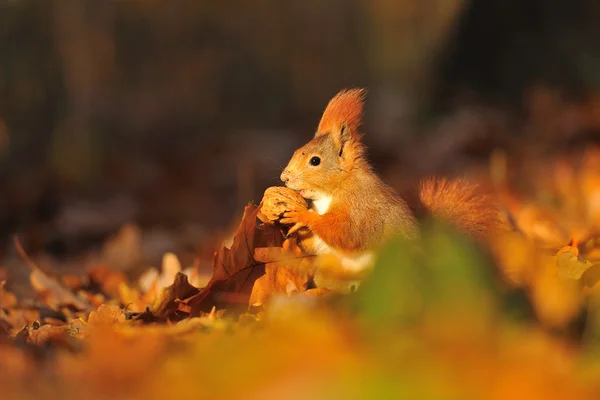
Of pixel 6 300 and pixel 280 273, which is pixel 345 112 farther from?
pixel 6 300

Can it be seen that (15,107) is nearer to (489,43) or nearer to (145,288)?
(489,43)

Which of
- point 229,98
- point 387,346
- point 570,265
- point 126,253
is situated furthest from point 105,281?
point 229,98

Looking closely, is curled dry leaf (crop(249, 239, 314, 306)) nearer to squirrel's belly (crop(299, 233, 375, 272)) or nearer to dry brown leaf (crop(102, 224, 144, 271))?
squirrel's belly (crop(299, 233, 375, 272))

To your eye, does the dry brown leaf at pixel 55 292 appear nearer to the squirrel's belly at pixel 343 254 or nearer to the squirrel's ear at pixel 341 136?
the squirrel's belly at pixel 343 254

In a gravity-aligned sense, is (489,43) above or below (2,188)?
above

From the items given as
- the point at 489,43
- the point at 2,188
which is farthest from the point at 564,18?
the point at 2,188

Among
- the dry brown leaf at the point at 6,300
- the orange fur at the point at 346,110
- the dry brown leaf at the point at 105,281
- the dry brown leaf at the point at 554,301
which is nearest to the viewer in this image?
the dry brown leaf at the point at 554,301

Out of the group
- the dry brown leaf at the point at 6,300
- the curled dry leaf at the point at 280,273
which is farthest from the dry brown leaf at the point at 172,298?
the dry brown leaf at the point at 6,300
